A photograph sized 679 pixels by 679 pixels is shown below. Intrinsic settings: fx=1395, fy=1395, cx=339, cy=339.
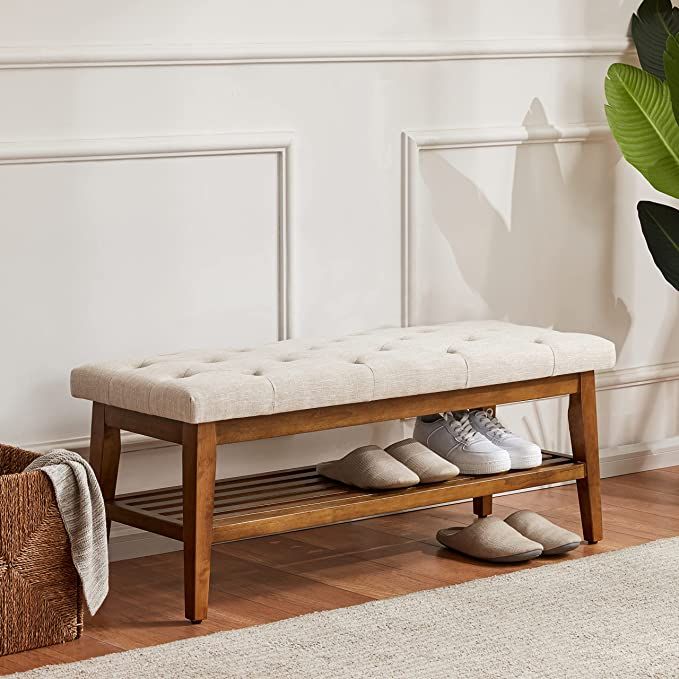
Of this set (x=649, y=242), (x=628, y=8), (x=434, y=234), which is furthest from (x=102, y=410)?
(x=628, y=8)

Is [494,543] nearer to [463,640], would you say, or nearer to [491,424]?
[491,424]

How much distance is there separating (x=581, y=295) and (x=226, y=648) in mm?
1706

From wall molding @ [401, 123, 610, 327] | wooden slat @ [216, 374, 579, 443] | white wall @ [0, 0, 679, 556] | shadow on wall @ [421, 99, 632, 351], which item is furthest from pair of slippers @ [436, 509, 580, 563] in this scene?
shadow on wall @ [421, 99, 632, 351]

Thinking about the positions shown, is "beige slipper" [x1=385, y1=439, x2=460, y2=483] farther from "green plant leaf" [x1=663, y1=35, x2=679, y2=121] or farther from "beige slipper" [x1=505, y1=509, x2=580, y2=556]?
"green plant leaf" [x1=663, y1=35, x2=679, y2=121]

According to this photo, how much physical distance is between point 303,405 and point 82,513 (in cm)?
47

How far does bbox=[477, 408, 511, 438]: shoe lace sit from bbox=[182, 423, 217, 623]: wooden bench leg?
0.81m

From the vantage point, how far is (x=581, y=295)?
12.3ft

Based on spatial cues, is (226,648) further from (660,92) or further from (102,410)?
(660,92)

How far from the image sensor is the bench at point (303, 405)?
2559mm

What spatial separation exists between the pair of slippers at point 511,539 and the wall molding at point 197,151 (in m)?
0.62

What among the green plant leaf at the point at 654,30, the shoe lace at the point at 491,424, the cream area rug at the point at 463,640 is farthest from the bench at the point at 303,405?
the green plant leaf at the point at 654,30

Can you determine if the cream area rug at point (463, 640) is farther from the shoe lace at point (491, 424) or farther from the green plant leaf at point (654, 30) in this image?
the green plant leaf at point (654, 30)

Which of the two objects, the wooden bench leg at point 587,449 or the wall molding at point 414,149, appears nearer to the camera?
the wooden bench leg at point 587,449

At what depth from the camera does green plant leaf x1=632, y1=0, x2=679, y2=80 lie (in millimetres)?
3604
